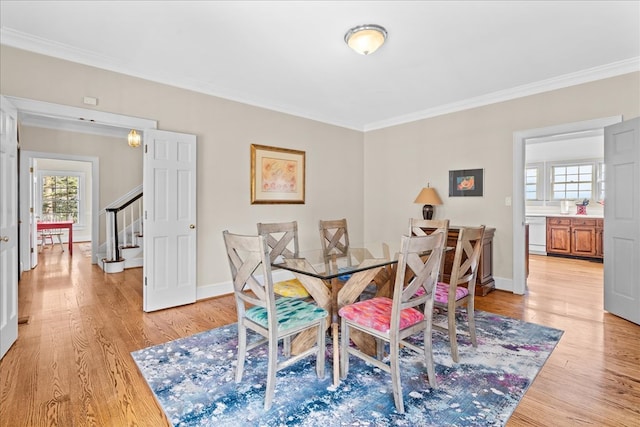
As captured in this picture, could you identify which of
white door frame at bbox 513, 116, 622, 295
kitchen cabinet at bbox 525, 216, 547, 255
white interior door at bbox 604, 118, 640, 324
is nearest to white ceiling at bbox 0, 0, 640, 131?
white door frame at bbox 513, 116, 622, 295

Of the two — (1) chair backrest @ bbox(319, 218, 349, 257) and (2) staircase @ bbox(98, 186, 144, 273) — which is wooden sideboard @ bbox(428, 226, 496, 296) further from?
(2) staircase @ bbox(98, 186, 144, 273)

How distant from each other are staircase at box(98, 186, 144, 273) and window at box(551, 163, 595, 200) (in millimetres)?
8822

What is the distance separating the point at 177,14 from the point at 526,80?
3778 millimetres

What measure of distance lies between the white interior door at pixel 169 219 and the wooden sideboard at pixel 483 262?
323 cm

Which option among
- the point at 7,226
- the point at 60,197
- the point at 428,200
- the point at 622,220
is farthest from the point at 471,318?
the point at 60,197

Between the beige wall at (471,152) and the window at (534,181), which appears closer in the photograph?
the beige wall at (471,152)

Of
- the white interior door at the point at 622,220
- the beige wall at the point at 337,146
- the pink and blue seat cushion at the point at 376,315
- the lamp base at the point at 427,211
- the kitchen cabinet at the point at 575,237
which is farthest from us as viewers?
the kitchen cabinet at the point at 575,237

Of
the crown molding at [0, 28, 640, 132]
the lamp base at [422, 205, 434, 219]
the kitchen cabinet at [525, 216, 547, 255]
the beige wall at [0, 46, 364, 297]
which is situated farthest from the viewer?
the kitchen cabinet at [525, 216, 547, 255]

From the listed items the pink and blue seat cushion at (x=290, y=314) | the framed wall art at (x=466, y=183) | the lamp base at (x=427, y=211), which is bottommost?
the pink and blue seat cushion at (x=290, y=314)

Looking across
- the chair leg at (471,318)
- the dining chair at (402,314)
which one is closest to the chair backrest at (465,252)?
the chair leg at (471,318)

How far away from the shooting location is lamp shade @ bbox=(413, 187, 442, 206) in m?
4.66

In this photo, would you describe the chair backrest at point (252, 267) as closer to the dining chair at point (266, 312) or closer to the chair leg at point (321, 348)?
the dining chair at point (266, 312)

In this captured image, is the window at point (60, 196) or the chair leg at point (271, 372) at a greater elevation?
the window at point (60, 196)

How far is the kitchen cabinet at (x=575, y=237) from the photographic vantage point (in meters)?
6.14
